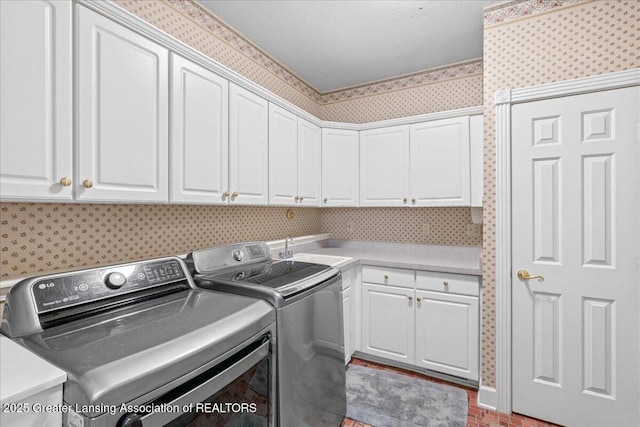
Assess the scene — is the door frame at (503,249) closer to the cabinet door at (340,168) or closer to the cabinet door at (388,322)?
the cabinet door at (388,322)

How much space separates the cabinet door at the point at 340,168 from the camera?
2936 mm

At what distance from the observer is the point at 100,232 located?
5.07ft

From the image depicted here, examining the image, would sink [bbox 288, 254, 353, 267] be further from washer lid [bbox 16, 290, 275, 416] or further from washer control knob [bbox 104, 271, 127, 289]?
washer control knob [bbox 104, 271, 127, 289]

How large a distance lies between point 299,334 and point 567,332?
5.57 feet

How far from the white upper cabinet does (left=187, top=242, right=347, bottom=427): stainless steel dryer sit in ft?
4.62

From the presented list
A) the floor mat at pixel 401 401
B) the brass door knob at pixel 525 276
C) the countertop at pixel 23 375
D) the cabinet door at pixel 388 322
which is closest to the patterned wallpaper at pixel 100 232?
the countertop at pixel 23 375

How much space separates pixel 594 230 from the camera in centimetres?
182

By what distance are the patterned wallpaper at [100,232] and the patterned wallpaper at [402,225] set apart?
52.8 inches

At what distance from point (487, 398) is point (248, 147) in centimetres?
233

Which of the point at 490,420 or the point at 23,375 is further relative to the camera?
the point at 490,420

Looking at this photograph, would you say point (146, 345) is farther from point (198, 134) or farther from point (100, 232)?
point (198, 134)

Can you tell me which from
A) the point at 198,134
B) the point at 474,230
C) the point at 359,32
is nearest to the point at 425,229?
the point at 474,230

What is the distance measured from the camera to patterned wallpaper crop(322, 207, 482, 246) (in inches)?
113

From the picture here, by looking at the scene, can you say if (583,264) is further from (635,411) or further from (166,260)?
(166,260)
